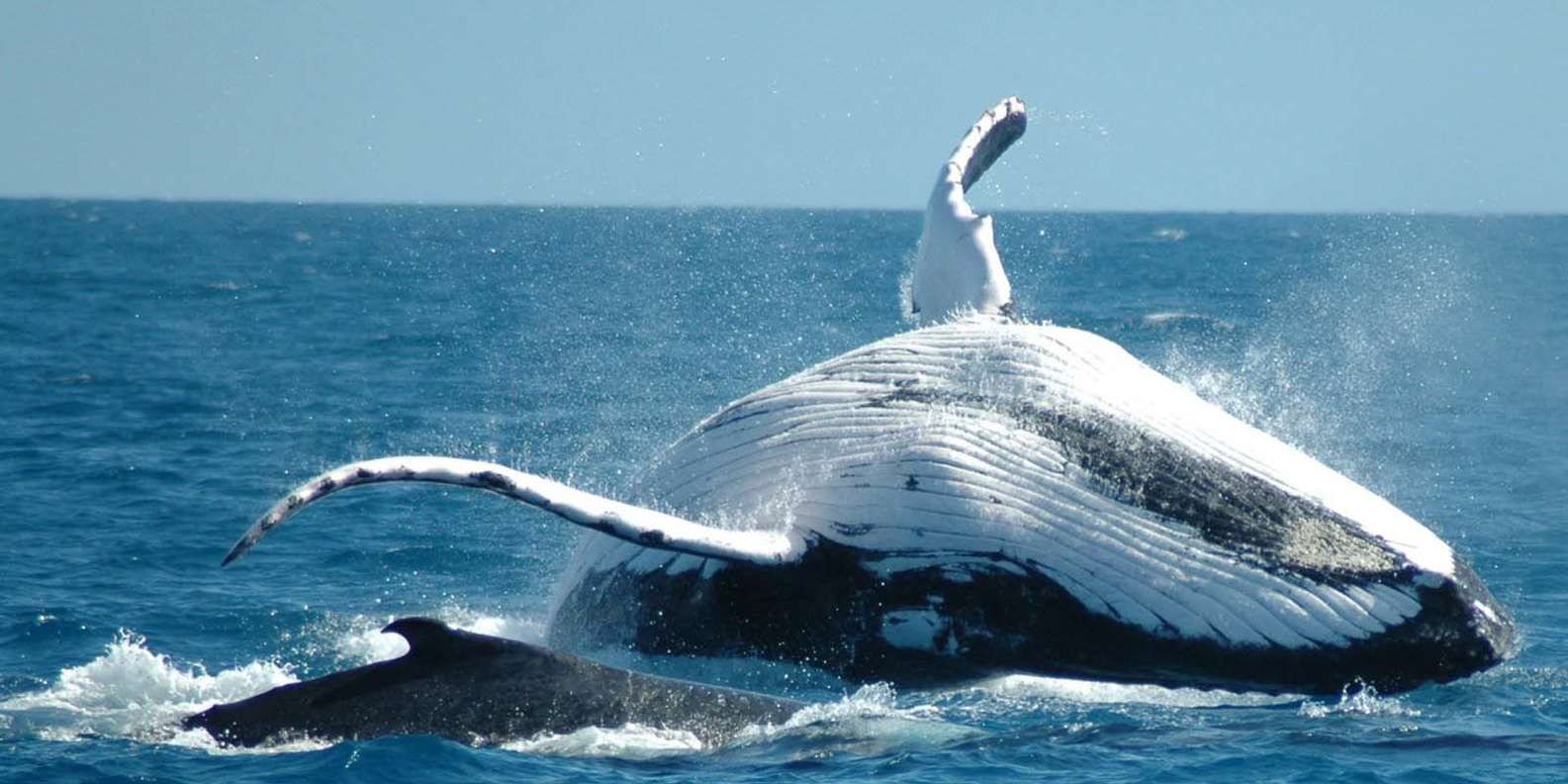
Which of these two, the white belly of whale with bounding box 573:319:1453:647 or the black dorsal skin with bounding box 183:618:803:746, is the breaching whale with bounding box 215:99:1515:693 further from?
the black dorsal skin with bounding box 183:618:803:746

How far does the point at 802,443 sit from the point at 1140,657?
205 centimetres

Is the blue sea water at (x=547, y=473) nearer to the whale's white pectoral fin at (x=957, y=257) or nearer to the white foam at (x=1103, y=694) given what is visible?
the white foam at (x=1103, y=694)

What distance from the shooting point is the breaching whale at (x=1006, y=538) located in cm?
880

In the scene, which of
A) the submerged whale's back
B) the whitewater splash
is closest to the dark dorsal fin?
the whitewater splash

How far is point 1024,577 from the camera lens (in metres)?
9.23

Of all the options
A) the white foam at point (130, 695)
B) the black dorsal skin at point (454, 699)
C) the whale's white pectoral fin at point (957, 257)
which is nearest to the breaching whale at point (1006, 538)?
the black dorsal skin at point (454, 699)

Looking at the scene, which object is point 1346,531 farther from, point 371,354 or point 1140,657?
point 371,354

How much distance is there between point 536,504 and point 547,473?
10510 mm

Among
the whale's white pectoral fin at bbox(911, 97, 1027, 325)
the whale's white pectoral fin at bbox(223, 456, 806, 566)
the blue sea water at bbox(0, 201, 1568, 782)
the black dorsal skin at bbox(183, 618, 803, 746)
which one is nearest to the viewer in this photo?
the whale's white pectoral fin at bbox(223, 456, 806, 566)

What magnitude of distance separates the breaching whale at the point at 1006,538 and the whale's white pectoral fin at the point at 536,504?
0.01 m

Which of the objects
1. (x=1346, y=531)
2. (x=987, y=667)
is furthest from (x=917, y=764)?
(x=1346, y=531)

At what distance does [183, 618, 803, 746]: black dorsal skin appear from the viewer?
9.09m

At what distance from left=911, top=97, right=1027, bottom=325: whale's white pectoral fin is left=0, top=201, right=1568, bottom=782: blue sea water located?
2393 mm

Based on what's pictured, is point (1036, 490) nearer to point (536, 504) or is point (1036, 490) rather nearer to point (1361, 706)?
point (1361, 706)
